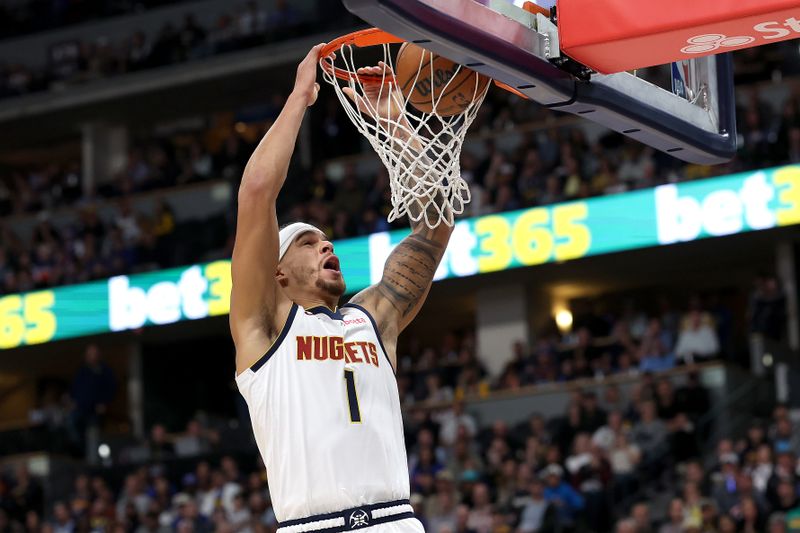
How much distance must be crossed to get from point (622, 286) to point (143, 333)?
8.36 meters

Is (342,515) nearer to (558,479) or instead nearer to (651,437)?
(558,479)

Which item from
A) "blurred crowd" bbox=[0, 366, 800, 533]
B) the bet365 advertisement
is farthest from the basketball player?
the bet365 advertisement

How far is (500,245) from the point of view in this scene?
68.8 ft

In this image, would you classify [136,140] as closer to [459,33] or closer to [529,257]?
[529,257]

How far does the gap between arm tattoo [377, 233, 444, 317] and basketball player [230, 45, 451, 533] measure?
1.04 ft

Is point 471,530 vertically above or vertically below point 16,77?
below

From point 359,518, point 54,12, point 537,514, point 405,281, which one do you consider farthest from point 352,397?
point 54,12

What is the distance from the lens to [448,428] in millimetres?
19125

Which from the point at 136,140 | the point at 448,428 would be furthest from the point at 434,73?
the point at 136,140

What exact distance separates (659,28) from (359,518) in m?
2.27

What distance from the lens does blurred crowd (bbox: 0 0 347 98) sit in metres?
25.9

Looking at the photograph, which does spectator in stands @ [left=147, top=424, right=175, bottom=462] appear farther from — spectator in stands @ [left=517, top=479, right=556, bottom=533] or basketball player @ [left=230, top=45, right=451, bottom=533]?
basketball player @ [left=230, top=45, right=451, bottom=533]

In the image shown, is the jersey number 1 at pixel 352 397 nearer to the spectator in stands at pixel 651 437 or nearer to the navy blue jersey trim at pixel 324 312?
the navy blue jersey trim at pixel 324 312

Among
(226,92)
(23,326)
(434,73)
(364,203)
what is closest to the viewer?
(434,73)
